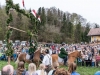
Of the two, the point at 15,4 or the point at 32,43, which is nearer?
the point at 15,4

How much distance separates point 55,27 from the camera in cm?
7881

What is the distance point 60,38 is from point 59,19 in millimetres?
14423

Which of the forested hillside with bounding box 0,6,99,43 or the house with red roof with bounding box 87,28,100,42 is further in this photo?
the house with red roof with bounding box 87,28,100,42

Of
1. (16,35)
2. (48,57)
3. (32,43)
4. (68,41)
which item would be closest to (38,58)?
(32,43)

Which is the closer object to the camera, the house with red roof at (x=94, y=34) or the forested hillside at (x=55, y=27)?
the forested hillside at (x=55, y=27)

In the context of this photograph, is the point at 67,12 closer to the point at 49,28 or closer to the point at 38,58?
the point at 49,28

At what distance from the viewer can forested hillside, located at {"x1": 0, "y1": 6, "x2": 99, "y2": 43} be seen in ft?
205

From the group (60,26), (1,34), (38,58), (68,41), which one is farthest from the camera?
(60,26)

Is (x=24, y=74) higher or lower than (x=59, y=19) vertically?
lower

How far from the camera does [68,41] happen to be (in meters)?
78.0

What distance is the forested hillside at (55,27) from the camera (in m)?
62.4

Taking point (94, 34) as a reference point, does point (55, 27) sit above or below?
above

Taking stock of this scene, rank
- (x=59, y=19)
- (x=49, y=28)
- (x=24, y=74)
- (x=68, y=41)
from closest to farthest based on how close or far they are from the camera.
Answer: (x=24, y=74) → (x=49, y=28) → (x=68, y=41) → (x=59, y=19)

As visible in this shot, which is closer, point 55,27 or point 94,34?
point 55,27
